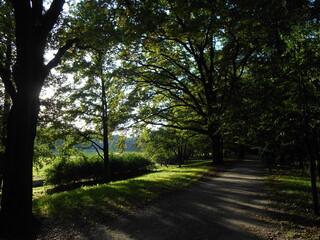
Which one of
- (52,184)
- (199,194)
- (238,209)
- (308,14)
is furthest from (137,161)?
(308,14)

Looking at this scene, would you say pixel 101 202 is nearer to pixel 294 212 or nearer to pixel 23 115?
pixel 23 115

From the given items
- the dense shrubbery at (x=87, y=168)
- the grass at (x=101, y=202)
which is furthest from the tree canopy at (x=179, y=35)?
the dense shrubbery at (x=87, y=168)

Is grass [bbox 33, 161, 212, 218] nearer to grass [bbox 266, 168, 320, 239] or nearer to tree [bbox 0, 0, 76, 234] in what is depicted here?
tree [bbox 0, 0, 76, 234]

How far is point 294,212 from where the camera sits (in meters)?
6.14

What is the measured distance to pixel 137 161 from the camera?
30.9 m

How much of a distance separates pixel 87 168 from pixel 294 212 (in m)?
19.4

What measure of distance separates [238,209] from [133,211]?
372cm

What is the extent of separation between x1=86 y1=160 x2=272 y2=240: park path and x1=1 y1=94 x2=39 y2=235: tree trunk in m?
1.99

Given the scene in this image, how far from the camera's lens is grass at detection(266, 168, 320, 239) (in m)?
4.84

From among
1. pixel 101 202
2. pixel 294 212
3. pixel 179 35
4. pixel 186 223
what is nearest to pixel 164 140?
pixel 179 35

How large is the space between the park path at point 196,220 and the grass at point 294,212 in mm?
463

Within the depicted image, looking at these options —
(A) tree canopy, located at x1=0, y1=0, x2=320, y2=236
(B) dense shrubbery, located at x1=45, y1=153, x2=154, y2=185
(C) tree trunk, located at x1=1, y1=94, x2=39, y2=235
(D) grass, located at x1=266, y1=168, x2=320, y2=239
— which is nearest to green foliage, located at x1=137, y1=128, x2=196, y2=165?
(B) dense shrubbery, located at x1=45, y1=153, x2=154, y2=185

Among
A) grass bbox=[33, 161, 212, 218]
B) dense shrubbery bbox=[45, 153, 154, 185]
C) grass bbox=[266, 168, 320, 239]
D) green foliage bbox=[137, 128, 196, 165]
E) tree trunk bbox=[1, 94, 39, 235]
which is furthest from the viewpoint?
green foliage bbox=[137, 128, 196, 165]

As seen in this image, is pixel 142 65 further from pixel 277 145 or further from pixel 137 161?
pixel 137 161
